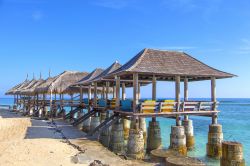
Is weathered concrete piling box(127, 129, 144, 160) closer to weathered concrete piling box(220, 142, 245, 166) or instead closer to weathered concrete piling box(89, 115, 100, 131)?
weathered concrete piling box(220, 142, 245, 166)

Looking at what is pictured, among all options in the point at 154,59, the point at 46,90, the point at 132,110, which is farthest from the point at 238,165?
the point at 46,90

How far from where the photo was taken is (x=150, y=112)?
14.2 m

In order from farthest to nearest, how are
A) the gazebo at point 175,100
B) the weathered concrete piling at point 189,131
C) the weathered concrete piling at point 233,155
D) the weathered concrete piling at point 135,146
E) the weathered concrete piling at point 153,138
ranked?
the weathered concrete piling at point 189,131
the weathered concrete piling at point 153,138
the gazebo at point 175,100
the weathered concrete piling at point 135,146
the weathered concrete piling at point 233,155

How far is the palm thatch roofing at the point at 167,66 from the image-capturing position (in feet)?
47.9

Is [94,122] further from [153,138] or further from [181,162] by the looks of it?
[181,162]

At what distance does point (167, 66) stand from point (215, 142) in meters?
4.74

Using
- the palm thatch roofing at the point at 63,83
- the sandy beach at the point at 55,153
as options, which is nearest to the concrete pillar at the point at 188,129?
the sandy beach at the point at 55,153

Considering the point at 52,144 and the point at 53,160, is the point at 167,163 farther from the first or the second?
the point at 52,144

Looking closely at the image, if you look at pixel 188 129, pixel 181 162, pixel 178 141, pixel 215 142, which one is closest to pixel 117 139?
pixel 178 141

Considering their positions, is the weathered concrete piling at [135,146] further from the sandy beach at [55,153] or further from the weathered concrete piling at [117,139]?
the weathered concrete piling at [117,139]

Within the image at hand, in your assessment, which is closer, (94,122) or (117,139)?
A: (117,139)

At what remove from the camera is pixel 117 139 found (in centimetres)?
1524

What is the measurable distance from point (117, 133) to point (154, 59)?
14.8 ft

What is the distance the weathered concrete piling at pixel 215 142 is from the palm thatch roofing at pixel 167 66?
301 centimetres
